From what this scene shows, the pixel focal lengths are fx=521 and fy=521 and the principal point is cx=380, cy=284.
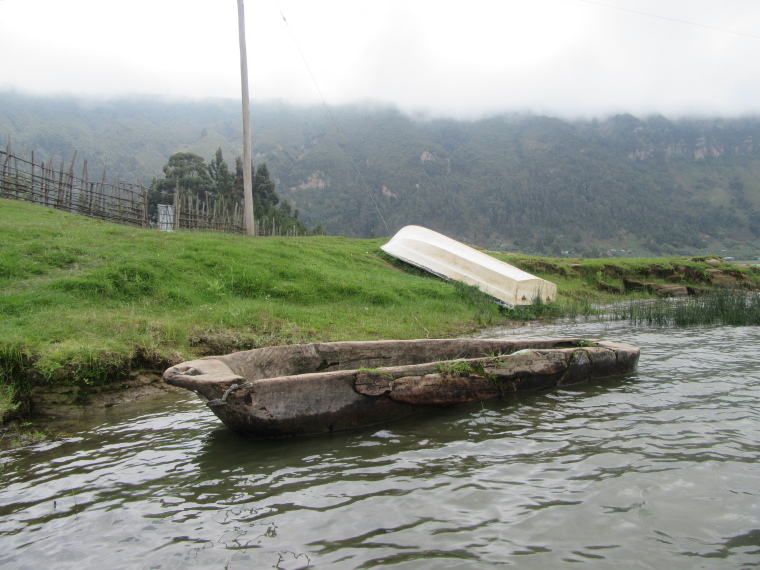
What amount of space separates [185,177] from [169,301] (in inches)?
2057

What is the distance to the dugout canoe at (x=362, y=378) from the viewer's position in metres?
4.33

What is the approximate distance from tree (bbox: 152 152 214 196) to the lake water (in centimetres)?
5024

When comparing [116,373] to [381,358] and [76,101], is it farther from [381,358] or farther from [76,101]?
[76,101]

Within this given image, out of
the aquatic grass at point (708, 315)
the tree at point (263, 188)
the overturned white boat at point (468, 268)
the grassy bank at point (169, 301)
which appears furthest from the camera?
the tree at point (263, 188)

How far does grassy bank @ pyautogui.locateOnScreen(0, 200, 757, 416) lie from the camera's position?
640 cm

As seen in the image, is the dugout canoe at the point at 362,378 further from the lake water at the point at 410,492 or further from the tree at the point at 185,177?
the tree at the point at 185,177

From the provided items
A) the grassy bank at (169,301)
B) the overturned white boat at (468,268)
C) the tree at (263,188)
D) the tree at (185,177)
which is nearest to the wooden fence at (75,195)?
the grassy bank at (169,301)

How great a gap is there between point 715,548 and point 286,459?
2919 mm

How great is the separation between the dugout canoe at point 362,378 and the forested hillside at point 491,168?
221 feet

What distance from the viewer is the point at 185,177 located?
186 feet

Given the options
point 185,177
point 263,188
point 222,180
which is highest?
point 185,177

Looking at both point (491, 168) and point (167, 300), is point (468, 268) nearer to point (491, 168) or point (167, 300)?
point (167, 300)

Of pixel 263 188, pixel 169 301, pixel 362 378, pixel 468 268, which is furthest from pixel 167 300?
pixel 263 188

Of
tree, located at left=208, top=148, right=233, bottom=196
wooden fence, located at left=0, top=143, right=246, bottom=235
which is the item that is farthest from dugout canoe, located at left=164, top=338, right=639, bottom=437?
tree, located at left=208, top=148, right=233, bottom=196
